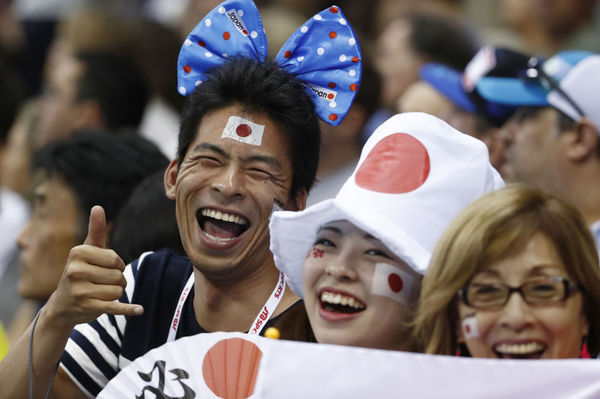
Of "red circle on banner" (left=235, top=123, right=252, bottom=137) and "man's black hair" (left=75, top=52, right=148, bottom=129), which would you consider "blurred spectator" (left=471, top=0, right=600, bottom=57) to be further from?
"red circle on banner" (left=235, top=123, right=252, bottom=137)

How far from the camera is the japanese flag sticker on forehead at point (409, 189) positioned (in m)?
2.75

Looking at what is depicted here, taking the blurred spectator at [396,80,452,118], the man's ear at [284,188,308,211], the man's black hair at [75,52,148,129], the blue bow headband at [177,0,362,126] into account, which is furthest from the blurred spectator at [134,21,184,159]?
the man's ear at [284,188,308,211]

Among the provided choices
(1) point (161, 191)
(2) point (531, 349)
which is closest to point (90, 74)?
(1) point (161, 191)

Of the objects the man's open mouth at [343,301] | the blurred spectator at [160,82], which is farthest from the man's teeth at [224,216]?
the blurred spectator at [160,82]

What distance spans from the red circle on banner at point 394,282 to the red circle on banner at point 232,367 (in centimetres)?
41

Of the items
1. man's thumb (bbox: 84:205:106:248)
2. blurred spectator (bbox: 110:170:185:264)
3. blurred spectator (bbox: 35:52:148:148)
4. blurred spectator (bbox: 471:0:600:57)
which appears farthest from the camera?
blurred spectator (bbox: 471:0:600:57)

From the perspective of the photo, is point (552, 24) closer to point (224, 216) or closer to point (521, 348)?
point (224, 216)

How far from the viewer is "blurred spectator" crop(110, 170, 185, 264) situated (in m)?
4.20

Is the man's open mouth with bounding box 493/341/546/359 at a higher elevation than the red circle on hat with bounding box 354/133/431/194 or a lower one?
lower

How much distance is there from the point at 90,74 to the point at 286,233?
3948 mm

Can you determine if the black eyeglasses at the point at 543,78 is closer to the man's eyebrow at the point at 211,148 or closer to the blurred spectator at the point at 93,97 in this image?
the man's eyebrow at the point at 211,148

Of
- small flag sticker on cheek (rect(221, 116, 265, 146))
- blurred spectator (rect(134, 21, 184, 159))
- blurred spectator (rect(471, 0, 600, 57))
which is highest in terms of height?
blurred spectator (rect(471, 0, 600, 57))

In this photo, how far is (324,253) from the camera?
293 centimetres

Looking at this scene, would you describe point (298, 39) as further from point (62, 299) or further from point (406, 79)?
point (406, 79)
